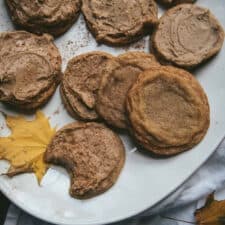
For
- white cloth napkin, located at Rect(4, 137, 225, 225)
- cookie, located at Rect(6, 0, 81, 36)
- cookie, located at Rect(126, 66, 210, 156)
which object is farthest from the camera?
white cloth napkin, located at Rect(4, 137, 225, 225)

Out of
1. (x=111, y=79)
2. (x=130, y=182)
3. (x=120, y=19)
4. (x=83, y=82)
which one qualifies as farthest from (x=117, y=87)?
(x=130, y=182)

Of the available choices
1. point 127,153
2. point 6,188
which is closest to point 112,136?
point 127,153

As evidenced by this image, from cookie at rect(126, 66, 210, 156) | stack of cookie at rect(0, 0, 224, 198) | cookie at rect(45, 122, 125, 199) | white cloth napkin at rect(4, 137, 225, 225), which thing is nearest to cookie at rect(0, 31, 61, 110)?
stack of cookie at rect(0, 0, 224, 198)

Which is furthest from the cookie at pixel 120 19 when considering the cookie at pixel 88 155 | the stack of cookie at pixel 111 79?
the cookie at pixel 88 155

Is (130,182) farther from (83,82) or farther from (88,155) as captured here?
(83,82)

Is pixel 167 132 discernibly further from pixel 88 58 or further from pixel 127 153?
pixel 88 58

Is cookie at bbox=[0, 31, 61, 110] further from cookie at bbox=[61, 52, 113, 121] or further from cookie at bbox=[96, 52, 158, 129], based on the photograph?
cookie at bbox=[96, 52, 158, 129]
